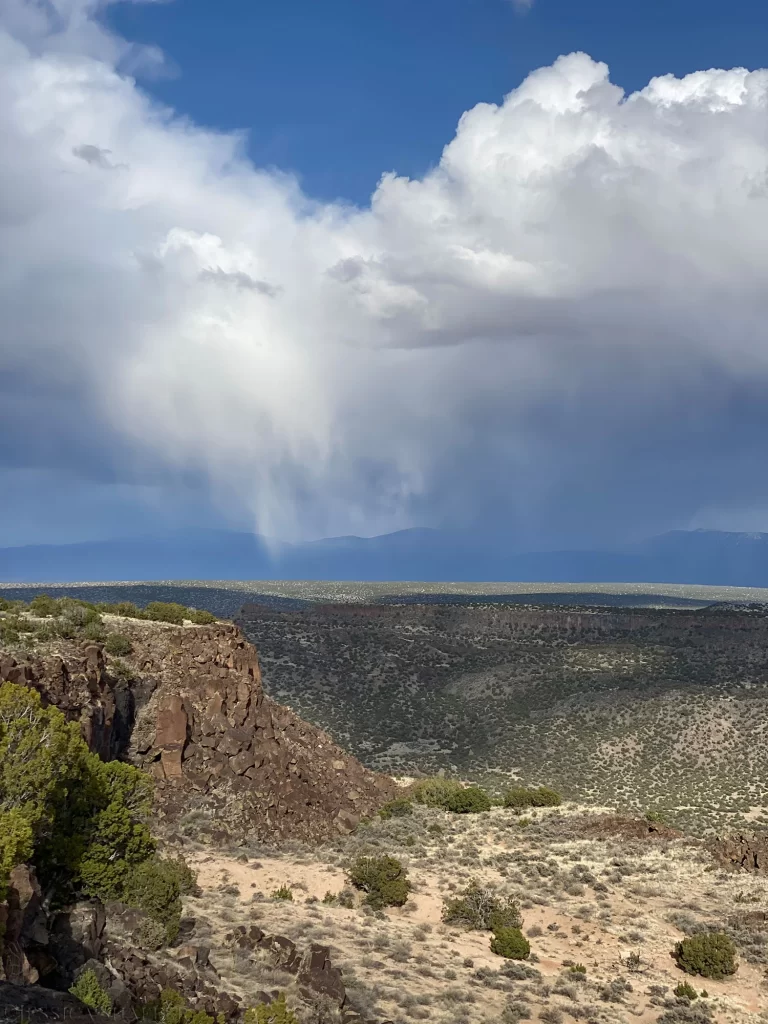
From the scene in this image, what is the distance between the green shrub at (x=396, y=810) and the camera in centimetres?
4119

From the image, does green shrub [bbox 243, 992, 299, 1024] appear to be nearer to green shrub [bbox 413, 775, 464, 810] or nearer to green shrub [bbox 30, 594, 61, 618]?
green shrub [bbox 30, 594, 61, 618]

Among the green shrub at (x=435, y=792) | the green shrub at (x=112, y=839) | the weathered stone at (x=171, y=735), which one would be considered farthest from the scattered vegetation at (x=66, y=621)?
the green shrub at (x=435, y=792)

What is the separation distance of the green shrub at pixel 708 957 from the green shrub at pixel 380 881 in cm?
948

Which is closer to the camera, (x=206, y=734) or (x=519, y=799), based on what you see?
(x=206, y=734)

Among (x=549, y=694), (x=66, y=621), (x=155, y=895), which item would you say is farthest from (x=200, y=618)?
(x=549, y=694)

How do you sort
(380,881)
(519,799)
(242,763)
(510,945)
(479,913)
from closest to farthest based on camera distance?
1. (510,945)
2. (479,913)
3. (380,881)
4. (242,763)
5. (519,799)

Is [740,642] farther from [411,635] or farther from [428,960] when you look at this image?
[428,960]

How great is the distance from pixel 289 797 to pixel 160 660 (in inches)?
351

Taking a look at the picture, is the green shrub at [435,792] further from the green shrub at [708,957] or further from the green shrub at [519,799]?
the green shrub at [708,957]

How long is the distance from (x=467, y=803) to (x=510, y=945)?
1863cm

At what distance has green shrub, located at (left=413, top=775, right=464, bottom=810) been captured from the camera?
44.4 meters

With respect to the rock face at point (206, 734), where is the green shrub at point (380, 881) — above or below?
below

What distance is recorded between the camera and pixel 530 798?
45.8 meters

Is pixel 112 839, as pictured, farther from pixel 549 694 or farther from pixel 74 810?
pixel 549 694
